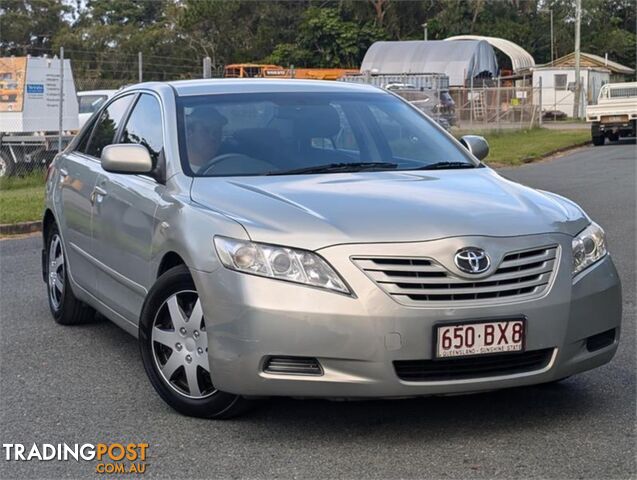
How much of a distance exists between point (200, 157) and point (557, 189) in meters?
12.2

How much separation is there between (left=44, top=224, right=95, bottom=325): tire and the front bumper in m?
2.69

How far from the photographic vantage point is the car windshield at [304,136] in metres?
5.54

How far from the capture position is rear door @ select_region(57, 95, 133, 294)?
640 centimetres

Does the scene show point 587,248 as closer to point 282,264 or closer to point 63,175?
point 282,264

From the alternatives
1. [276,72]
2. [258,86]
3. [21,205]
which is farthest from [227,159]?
[276,72]

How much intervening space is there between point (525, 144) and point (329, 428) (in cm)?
2495

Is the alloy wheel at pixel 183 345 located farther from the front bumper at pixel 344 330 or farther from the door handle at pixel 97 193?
the door handle at pixel 97 193

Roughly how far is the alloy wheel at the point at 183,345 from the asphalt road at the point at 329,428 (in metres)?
0.17

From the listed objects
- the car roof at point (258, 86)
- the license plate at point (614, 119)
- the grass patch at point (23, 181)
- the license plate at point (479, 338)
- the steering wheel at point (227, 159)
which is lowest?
the grass patch at point (23, 181)

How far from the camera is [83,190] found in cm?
657

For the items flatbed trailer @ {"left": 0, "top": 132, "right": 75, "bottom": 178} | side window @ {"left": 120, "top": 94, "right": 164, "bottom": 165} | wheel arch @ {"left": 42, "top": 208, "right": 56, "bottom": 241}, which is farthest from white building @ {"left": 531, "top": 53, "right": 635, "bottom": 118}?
side window @ {"left": 120, "top": 94, "right": 164, "bottom": 165}

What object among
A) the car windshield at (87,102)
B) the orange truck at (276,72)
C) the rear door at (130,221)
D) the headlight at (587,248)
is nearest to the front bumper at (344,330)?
the headlight at (587,248)

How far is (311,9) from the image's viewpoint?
67125mm

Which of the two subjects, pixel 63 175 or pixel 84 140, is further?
pixel 84 140
